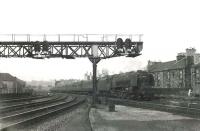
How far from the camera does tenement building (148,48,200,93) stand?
63781 millimetres

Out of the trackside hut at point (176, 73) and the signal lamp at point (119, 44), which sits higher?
the signal lamp at point (119, 44)

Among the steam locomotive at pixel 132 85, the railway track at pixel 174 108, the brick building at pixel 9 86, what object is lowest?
the brick building at pixel 9 86

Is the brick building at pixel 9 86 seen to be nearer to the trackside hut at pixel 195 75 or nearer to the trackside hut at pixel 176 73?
the trackside hut at pixel 176 73

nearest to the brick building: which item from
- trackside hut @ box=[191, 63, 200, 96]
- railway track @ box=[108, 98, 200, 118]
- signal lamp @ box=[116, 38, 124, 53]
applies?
signal lamp @ box=[116, 38, 124, 53]

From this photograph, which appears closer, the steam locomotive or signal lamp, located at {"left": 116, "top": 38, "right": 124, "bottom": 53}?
signal lamp, located at {"left": 116, "top": 38, "right": 124, "bottom": 53}

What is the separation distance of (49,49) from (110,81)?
16613 mm

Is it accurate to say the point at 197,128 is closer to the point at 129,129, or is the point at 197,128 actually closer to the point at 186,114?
the point at 129,129

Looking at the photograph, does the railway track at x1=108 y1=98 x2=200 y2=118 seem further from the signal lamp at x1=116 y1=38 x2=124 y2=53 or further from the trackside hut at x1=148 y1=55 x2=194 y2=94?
the trackside hut at x1=148 y1=55 x2=194 y2=94

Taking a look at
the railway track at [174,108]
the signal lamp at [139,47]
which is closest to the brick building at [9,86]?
the signal lamp at [139,47]

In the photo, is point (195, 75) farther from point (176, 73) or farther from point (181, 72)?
point (176, 73)

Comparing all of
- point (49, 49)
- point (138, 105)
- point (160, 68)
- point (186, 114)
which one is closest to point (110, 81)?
point (49, 49)

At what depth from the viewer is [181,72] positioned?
6894 cm

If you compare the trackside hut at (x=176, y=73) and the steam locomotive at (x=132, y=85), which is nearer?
the steam locomotive at (x=132, y=85)

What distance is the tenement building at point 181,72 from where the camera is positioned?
63.8 metres
